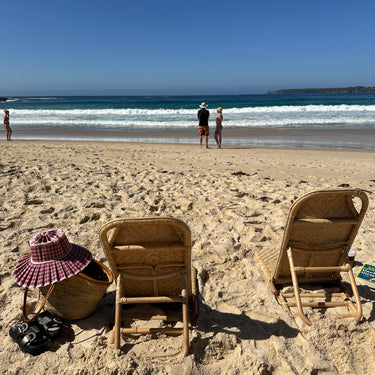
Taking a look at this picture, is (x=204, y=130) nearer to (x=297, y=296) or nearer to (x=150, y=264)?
(x=297, y=296)

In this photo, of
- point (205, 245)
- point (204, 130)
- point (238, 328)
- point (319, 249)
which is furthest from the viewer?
point (204, 130)

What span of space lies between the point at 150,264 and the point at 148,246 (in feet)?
0.64

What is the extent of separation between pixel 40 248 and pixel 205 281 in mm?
1537

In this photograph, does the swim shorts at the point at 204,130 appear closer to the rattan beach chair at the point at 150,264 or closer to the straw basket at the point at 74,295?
the rattan beach chair at the point at 150,264

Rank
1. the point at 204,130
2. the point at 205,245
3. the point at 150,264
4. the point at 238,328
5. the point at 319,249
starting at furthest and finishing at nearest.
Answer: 1. the point at 204,130
2. the point at 205,245
3. the point at 319,249
4. the point at 238,328
5. the point at 150,264

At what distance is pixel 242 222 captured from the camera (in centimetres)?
408

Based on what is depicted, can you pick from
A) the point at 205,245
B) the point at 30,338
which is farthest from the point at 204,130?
the point at 30,338

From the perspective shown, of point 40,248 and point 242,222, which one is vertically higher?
point 40,248

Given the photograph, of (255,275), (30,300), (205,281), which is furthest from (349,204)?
(30,300)

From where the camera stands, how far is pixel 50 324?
7.01ft

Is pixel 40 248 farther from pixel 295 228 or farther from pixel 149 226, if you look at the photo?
pixel 295 228

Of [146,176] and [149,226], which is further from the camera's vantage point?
[146,176]

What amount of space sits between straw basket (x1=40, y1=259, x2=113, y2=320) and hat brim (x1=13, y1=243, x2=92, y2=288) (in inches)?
5.2

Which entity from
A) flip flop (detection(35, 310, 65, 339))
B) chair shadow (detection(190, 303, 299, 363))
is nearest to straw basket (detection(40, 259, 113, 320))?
flip flop (detection(35, 310, 65, 339))
